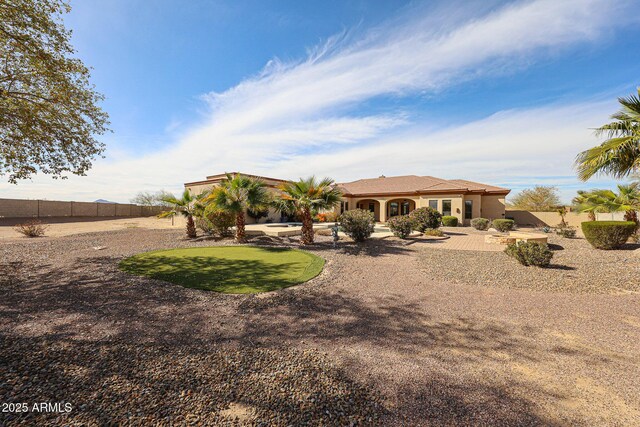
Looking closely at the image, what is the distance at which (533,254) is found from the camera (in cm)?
916

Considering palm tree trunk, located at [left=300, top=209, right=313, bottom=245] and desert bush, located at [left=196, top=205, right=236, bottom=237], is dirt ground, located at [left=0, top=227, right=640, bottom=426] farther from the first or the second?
desert bush, located at [left=196, top=205, right=236, bottom=237]

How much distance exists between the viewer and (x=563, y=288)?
23.2ft

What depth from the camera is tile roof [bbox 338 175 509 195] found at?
25903 mm

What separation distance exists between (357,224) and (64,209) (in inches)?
1464

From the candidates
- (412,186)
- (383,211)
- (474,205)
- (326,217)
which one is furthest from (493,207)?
(326,217)

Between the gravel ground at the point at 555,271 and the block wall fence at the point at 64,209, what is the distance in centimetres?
4005

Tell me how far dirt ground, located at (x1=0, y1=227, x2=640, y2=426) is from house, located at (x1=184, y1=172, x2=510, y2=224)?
15.0 metres

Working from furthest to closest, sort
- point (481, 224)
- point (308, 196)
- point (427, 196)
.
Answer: point (427, 196) → point (481, 224) → point (308, 196)

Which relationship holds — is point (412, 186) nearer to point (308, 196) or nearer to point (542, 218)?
point (542, 218)

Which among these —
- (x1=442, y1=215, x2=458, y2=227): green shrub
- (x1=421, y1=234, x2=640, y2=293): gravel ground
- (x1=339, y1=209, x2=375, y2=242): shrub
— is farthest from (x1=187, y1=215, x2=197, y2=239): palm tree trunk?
(x1=442, y1=215, x2=458, y2=227): green shrub

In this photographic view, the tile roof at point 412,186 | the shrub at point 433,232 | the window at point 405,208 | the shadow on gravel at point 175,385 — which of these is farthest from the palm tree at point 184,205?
the window at point 405,208

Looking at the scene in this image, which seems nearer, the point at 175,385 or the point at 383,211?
the point at 175,385

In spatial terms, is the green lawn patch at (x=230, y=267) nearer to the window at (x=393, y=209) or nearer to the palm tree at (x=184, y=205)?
the palm tree at (x=184, y=205)

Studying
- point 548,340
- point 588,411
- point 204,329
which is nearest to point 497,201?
point 548,340
